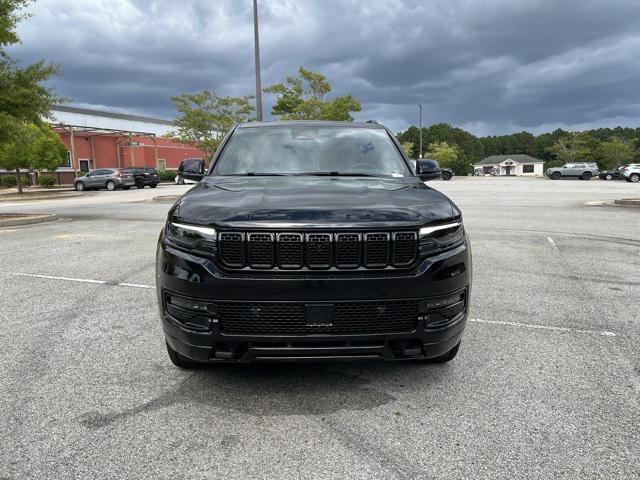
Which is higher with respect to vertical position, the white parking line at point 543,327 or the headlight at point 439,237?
the headlight at point 439,237

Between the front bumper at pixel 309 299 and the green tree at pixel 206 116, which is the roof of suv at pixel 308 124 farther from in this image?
the green tree at pixel 206 116

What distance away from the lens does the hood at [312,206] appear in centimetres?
286

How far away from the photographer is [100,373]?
3600 mm

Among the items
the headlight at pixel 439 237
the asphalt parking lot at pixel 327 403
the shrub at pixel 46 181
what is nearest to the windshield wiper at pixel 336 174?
the headlight at pixel 439 237

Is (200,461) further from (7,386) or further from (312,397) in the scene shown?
(7,386)

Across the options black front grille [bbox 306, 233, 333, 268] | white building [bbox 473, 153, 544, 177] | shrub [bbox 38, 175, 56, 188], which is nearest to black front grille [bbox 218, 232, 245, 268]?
black front grille [bbox 306, 233, 333, 268]

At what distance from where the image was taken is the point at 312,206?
116 inches

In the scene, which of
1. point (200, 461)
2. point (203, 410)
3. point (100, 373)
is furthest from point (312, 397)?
point (100, 373)

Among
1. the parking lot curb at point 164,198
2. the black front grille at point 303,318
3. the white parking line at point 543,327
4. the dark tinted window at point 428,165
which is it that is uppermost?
the dark tinted window at point 428,165

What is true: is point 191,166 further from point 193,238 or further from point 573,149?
point 573,149

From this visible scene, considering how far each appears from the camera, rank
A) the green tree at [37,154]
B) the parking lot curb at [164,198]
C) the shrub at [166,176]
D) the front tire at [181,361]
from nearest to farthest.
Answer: the front tire at [181,361] → the parking lot curb at [164,198] → the green tree at [37,154] → the shrub at [166,176]

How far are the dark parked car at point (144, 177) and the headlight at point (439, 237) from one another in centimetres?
Result: 3748

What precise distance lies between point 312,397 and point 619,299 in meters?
4.00

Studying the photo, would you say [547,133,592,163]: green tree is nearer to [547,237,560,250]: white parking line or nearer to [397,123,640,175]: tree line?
[397,123,640,175]: tree line
